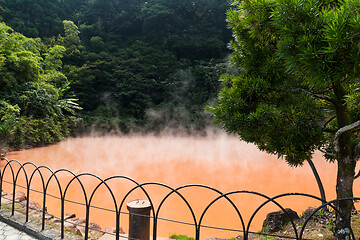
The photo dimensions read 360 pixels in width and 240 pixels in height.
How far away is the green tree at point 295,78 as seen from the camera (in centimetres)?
133

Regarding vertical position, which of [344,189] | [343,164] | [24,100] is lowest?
[344,189]

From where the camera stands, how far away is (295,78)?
7.43 feet

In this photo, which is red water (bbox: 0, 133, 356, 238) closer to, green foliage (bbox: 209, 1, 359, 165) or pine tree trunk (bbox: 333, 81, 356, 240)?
pine tree trunk (bbox: 333, 81, 356, 240)

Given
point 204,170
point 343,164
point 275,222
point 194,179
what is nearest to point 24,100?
point 204,170

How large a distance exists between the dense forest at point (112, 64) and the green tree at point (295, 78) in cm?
1005

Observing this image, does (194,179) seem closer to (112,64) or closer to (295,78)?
(295,78)

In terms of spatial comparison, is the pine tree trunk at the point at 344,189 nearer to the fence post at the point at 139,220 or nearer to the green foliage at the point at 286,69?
the green foliage at the point at 286,69

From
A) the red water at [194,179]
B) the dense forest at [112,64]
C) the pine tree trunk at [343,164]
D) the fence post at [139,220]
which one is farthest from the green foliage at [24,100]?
the pine tree trunk at [343,164]

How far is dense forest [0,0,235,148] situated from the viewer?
10.8m

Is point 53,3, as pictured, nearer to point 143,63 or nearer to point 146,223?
point 143,63

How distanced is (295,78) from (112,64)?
18.3m

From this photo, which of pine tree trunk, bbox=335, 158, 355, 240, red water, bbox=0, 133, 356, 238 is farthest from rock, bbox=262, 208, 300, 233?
pine tree trunk, bbox=335, 158, 355, 240

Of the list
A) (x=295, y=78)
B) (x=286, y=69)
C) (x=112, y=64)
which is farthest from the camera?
(x=112, y=64)

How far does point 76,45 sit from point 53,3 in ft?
18.6
